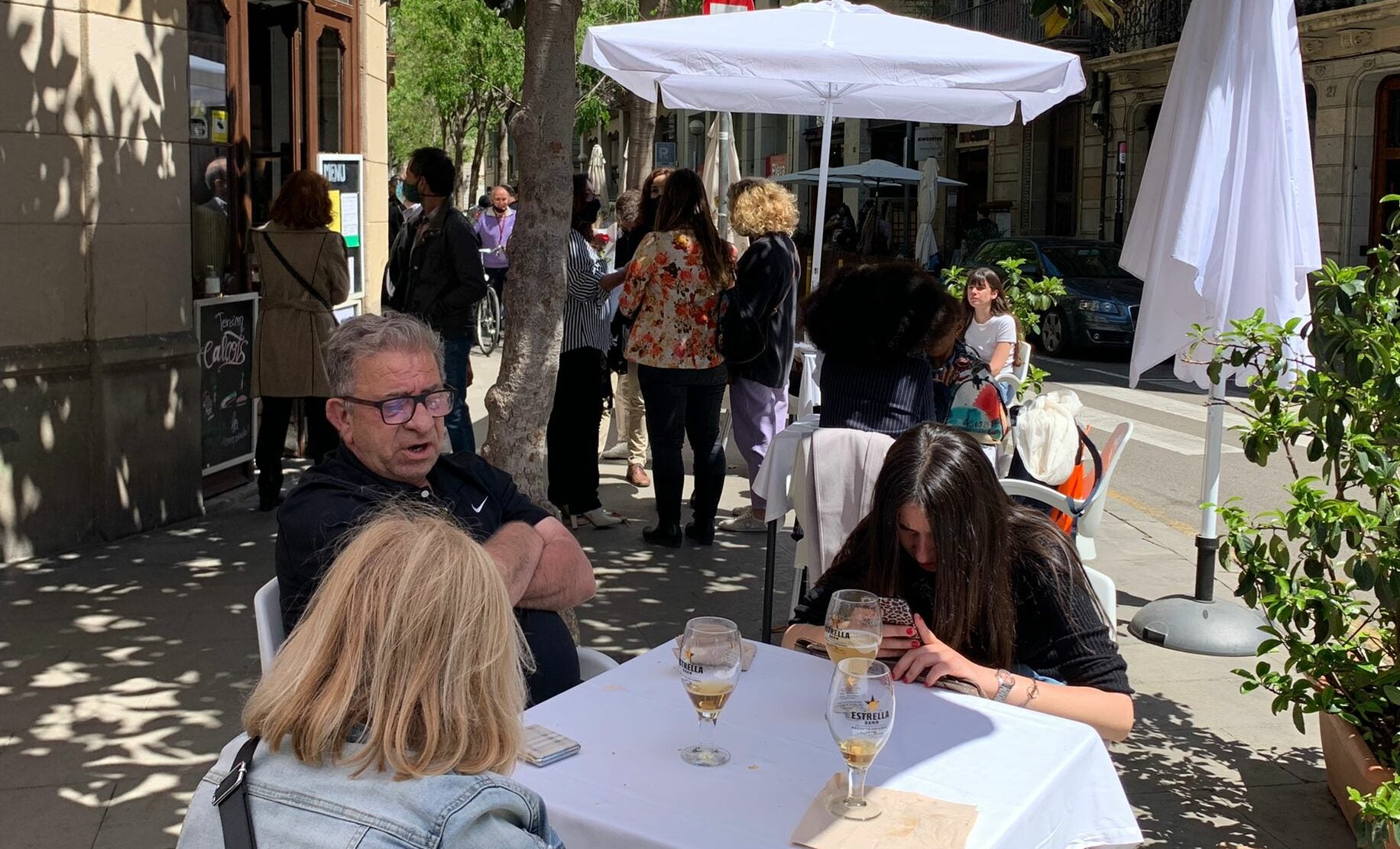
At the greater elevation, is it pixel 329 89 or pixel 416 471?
pixel 329 89

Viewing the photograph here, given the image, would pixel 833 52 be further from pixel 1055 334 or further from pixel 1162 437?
pixel 1055 334

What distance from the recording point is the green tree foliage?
2980 cm

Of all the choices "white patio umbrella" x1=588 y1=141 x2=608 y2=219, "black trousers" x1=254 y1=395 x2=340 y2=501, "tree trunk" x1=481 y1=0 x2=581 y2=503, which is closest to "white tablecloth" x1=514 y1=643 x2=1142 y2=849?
"tree trunk" x1=481 y1=0 x2=581 y2=503

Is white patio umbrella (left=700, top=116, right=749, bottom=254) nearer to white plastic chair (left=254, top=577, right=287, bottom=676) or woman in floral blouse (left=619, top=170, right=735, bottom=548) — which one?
woman in floral blouse (left=619, top=170, right=735, bottom=548)

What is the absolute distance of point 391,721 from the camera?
5.24 feet

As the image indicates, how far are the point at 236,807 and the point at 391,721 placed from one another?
0.21 meters

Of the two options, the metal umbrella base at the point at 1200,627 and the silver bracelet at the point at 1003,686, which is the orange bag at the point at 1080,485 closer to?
the metal umbrella base at the point at 1200,627

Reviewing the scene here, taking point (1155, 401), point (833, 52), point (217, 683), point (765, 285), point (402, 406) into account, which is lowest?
point (217, 683)

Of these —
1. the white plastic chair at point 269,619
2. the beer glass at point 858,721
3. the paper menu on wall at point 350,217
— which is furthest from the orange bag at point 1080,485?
the paper menu on wall at point 350,217

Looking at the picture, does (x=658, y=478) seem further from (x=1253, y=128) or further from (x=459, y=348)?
(x=1253, y=128)

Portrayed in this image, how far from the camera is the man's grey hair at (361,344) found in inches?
124

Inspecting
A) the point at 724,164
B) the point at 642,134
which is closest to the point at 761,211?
the point at 724,164

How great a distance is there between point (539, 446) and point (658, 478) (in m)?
2.26

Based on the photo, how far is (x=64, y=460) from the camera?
650 centimetres
